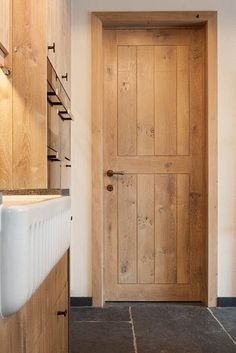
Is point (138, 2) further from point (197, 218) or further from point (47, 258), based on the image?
point (47, 258)

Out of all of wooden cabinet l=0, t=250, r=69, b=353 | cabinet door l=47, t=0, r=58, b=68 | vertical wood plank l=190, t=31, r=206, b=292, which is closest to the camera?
wooden cabinet l=0, t=250, r=69, b=353

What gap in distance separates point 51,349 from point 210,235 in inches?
76.6

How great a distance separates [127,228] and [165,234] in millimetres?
298

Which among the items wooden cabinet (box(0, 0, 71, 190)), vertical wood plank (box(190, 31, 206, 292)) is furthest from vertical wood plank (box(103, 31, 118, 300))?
wooden cabinet (box(0, 0, 71, 190))

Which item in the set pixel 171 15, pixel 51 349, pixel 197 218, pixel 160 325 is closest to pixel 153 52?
pixel 171 15

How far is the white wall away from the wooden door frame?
46 mm

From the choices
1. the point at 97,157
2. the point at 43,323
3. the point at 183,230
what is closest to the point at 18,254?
the point at 43,323

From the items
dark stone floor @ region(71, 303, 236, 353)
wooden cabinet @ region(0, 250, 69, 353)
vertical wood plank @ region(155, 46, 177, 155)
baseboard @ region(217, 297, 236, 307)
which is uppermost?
vertical wood plank @ region(155, 46, 177, 155)

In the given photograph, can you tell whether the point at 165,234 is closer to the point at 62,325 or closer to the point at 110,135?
the point at 110,135

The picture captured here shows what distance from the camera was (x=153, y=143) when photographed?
3324 millimetres

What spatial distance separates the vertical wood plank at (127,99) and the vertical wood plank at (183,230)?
455mm

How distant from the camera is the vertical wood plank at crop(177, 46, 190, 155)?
3.32m

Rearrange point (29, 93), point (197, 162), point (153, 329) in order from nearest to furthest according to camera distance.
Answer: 1. point (29, 93)
2. point (153, 329)
3. point (197, 162)

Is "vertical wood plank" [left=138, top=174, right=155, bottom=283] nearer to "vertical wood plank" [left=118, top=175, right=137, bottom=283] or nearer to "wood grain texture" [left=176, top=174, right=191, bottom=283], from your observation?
"vertical wood plank" [left=118, top=175, right=137, bottom=283]
